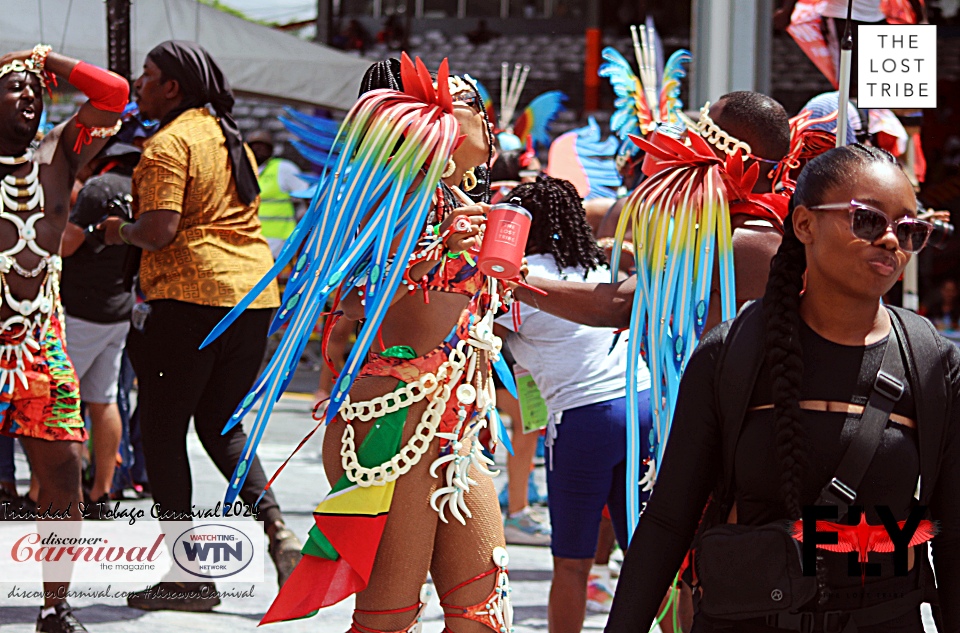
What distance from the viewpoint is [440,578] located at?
3137 millimetres

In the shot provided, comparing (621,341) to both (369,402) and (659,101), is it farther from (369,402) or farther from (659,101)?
(659,101)

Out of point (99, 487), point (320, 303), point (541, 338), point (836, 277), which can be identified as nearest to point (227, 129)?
point (541, 338)

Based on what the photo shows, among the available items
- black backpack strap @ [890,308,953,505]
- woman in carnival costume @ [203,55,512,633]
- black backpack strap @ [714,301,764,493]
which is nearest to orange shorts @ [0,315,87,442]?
woman in carnival costume @ [203,55,512,633]

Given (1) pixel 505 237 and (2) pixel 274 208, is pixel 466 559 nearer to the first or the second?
(1) pixel 505 237

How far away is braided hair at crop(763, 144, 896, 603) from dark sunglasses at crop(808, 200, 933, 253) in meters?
0.07

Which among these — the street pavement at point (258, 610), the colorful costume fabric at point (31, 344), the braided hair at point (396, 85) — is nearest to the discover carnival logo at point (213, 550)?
A: the street pavement at point (258, 610)

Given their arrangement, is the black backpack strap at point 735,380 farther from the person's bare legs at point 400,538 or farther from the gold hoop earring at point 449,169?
the gold hoop earring at point 449,169

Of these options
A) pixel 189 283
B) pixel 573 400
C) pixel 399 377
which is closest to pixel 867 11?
pixel 573 400

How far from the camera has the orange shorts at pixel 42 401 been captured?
13.7 ft

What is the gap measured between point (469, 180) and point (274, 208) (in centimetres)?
946

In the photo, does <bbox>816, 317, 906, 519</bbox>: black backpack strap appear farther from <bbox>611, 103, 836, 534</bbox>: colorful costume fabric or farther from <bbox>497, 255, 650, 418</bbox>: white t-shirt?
<bbox>497, 255, 650, 418</bbox>: white t-shirt

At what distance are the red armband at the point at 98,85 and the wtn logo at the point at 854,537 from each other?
304cm

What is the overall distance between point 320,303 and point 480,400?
49 cm

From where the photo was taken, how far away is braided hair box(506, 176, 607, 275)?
425 centimetres
